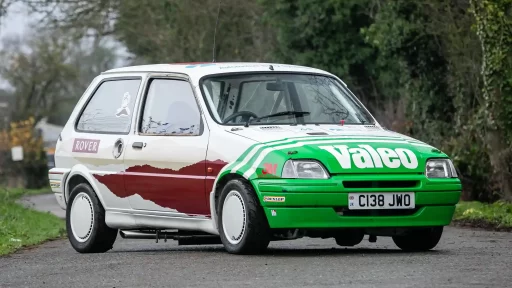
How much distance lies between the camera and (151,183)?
1193 cm

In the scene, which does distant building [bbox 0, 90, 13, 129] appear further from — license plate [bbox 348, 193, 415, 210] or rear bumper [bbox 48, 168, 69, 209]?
license plate [bbox 348, 193, 415, 210]

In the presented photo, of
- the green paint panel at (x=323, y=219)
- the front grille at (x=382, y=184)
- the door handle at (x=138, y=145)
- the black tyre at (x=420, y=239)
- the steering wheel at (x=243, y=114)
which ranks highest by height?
the steering wheel at (x=243, y=114)

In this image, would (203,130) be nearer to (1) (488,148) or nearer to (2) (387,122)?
(1) (488,148)

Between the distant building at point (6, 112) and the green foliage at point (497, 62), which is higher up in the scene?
the green foliage at point (497, 62)

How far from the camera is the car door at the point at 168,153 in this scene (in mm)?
11398

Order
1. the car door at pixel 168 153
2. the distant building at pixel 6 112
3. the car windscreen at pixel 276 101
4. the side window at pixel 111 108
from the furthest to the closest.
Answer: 1. the distant building at pixel 6 112
2. the side window at pixel 111 108
3. the car windscreen at pixel 276 101
4. the car door at pixel 168 153

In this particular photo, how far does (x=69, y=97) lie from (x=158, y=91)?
285ft

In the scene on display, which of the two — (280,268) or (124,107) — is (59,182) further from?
(280,268)

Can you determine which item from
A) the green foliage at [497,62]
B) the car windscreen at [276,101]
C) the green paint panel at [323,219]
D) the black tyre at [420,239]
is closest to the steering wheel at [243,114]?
the car windscreen at [276,101]

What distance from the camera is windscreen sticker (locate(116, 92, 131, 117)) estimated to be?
12.6m

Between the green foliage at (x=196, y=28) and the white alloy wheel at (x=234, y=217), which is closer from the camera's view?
the white alloy wheel at (x=234, y=217)

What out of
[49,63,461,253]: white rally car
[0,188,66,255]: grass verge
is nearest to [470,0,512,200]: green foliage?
[0,188,66,255]: grass verge

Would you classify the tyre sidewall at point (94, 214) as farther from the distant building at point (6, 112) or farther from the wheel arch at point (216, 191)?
the distant building at point (6, 112)

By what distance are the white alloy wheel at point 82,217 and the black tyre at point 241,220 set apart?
6.85 ft
